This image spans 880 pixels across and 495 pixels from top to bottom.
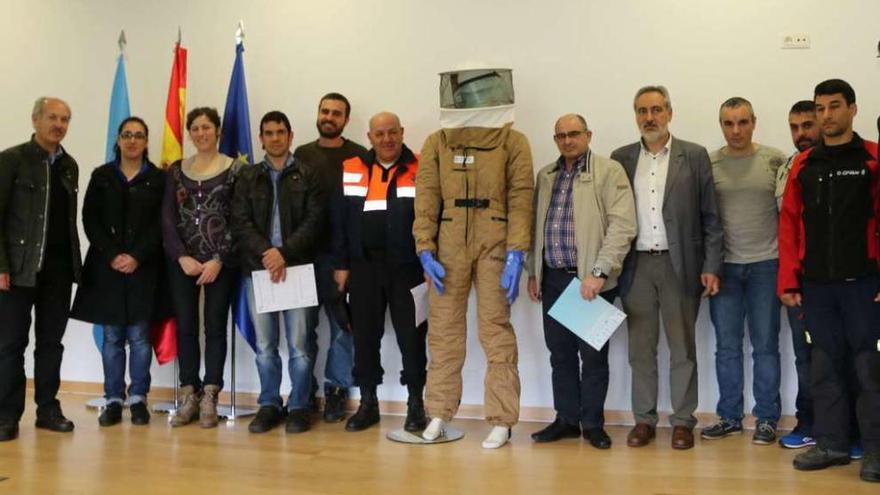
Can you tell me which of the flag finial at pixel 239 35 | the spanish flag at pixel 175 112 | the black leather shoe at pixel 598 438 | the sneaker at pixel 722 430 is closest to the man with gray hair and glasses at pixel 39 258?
the spanish flag at pixel 175 112

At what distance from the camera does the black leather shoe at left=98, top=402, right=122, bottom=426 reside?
161 inches

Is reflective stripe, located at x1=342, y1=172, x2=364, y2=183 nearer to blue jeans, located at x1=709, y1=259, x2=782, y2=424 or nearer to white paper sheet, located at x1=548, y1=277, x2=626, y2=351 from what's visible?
white paper sheet, located at x1=548, y1=277, x2=626, y2=351

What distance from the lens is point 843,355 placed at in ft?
10.4

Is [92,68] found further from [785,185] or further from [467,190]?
[785,185]

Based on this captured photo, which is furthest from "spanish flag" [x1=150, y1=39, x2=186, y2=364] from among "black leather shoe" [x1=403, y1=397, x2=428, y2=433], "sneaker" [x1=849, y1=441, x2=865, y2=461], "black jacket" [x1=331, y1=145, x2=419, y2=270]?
"sneaker" [x1=849, y1=441, x2=865, y2=461]

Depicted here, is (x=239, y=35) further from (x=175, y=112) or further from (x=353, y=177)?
(x=353, y=177)

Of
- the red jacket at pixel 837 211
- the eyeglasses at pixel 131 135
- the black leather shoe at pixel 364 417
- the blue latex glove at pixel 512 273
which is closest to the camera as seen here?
the red jacket at pixel 837 211

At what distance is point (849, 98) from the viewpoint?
3119mm

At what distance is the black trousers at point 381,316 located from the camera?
394cm

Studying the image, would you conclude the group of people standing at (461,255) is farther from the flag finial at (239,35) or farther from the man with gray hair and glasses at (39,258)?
the flag finial at (239,35)

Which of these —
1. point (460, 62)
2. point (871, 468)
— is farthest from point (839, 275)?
point (460, 62)

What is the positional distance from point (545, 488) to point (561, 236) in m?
1.16

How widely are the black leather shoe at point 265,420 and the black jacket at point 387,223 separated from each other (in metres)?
0.77

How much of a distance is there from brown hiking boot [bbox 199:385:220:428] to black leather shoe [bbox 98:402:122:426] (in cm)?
43
